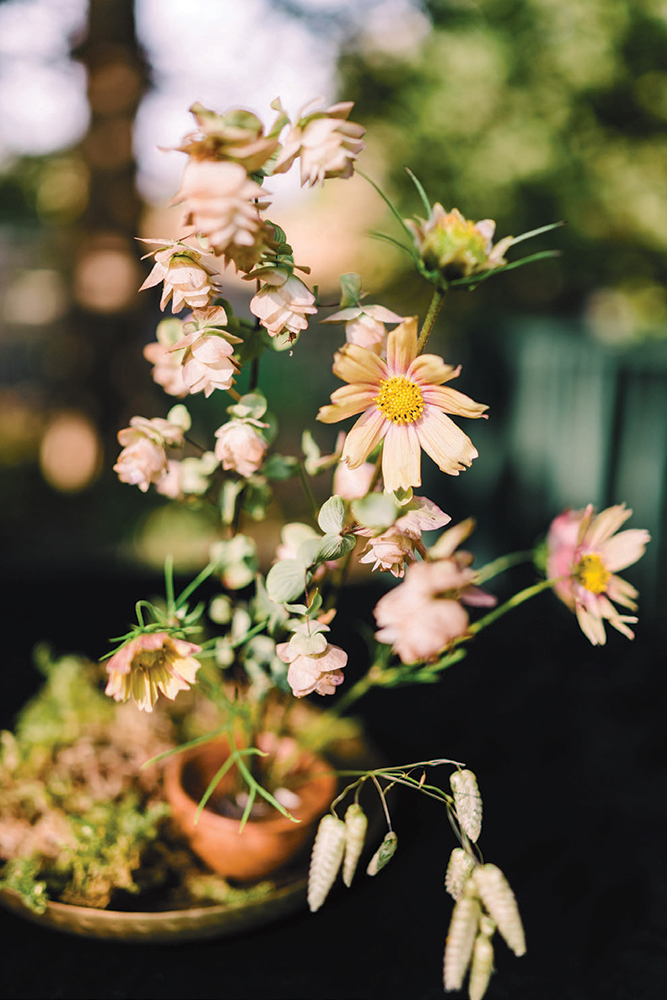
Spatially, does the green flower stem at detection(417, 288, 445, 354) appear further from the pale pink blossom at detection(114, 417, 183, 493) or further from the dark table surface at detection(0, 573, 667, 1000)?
the dark table surface at detection(0, 573, 667, 1000)

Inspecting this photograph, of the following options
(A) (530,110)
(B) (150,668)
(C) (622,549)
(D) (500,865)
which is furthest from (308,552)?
(A) (530,110)

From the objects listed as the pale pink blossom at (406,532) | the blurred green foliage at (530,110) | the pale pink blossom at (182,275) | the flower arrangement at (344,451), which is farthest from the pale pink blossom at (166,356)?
the blurred green foliage at (530,110)

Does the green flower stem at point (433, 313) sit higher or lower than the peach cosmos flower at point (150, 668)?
higher

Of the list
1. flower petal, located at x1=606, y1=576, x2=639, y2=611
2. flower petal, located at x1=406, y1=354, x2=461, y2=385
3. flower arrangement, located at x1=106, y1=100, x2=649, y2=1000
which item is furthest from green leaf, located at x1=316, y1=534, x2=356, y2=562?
flower petal, located at x1=606, y1=576, x2=639, y2=611

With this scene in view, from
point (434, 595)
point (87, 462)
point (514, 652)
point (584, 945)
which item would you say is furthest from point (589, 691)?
point (87, 462)

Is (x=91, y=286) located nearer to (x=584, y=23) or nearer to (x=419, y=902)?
(x=584, y=23)

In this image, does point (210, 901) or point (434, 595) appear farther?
point (210, 901)

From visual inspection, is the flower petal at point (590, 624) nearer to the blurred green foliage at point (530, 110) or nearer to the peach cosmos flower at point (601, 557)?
the peach cosmos flower at point (601, 557)
